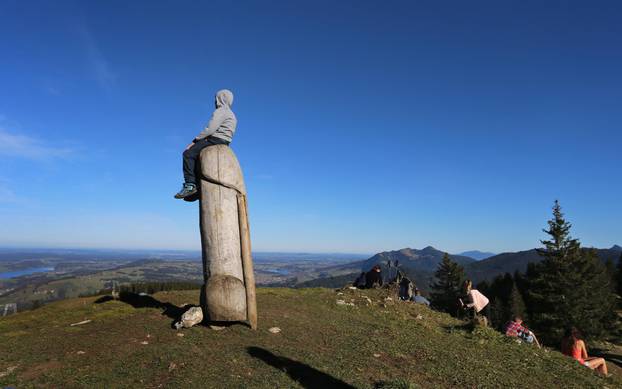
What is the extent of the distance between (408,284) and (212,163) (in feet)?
50.1

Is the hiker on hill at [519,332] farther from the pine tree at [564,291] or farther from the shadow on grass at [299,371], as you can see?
the pine tree at [564,291]

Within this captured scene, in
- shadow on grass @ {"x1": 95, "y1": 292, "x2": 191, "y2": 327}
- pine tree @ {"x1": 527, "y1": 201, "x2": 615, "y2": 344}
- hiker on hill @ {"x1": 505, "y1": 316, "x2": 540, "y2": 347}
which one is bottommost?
pine tree @ {"x1": 527, "y1": 201, "x2": 615, "y2": 344}

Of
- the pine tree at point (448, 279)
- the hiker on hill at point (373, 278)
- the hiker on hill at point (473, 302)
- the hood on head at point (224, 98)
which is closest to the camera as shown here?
the hood on head at point (224, 98)

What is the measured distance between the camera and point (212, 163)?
1030 centimetres

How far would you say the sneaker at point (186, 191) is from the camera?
33.8 feet

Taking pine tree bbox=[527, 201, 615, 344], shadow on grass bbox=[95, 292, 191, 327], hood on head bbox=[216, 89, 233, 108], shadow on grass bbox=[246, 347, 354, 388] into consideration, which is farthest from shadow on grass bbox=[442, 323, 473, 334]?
pine tree bbox=[527, 201, 615, 344]

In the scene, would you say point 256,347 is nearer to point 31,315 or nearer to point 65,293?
point 31,315

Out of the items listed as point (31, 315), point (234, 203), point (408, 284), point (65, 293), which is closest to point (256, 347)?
point (234, 203)

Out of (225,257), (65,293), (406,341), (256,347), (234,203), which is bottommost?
(65,293)

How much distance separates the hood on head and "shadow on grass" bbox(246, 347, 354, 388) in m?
6.75

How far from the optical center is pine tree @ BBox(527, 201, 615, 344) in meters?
39.9

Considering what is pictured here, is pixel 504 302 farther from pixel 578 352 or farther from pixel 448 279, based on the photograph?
pixel 578 352

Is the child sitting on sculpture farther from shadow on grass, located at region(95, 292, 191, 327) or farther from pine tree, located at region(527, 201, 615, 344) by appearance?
pine tree, located at region(527, 201, 615, 344)

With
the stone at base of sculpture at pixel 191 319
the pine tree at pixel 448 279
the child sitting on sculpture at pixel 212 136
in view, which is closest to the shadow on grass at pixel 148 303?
the stone at base of sculpture at pixel 191 319
